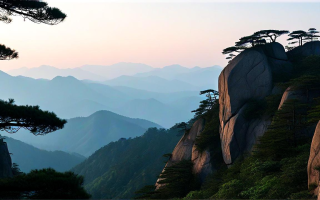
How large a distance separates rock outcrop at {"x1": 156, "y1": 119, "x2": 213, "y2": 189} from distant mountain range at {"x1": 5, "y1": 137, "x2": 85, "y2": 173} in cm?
12848

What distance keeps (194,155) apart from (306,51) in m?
13.2

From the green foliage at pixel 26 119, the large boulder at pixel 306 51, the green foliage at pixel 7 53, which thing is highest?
the large boulder at pixel 306 51

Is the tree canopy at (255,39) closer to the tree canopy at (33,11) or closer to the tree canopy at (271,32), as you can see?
the tree canopy at (271,32)

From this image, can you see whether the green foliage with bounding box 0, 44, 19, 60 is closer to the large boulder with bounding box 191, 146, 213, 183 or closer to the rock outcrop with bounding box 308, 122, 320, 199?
the rock outcrop with bounding box 308, 122, 320, 199

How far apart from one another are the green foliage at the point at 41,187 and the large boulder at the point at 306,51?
23939mm

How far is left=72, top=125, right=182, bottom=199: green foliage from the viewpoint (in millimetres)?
75688

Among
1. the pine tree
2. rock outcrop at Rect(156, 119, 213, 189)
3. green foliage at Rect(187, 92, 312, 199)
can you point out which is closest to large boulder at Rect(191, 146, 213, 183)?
rock outcrop at Rect(156, 119, 213, 189)

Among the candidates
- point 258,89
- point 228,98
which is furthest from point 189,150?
point 258,89

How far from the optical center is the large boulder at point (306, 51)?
1062 inches

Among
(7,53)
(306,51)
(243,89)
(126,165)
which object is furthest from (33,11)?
(126,165)

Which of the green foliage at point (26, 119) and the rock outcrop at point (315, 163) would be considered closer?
the green foliage at point (26, 119)

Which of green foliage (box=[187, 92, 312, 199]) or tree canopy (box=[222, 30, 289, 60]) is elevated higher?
tree canopy (box=[222, 30, 289, 60])

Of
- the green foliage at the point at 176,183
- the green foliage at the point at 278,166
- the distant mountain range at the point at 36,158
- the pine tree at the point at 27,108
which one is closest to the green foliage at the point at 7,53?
the pine tree at the point at 27,108

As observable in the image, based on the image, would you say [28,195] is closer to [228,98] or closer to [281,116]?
[281,116]
